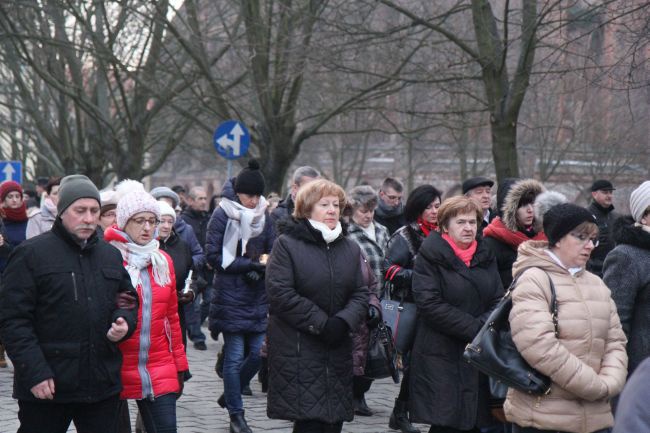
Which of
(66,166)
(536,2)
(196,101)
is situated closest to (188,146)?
(66,166)

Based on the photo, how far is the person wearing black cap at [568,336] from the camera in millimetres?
5578

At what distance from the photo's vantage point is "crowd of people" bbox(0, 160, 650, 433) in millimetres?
5629

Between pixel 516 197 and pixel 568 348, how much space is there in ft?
7.10

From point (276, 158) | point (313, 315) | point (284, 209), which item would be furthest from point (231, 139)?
point (313, 315)

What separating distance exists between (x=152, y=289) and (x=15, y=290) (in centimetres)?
100

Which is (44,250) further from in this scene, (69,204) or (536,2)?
(536,2)

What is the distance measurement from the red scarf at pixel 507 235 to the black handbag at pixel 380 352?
970 mm

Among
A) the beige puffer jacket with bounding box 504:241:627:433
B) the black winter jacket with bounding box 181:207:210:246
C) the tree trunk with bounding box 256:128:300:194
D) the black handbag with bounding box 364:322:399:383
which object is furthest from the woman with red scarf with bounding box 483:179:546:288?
the tree trunk with bounding box 256:128:300:194

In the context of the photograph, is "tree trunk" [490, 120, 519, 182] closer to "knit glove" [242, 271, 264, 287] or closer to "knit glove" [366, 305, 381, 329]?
"knit glove" [242, 271, 264, 287]

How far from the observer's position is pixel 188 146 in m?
31.9

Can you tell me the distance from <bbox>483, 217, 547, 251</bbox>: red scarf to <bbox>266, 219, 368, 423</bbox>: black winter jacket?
1.39 metres

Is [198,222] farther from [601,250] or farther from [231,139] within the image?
[601,250]

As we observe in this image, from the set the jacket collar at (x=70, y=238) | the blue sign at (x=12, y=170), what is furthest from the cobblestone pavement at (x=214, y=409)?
the blue sign at (x=12, y=170)

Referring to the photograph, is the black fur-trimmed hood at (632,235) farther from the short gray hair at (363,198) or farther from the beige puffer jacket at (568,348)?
the short gray hair at (363,198)
